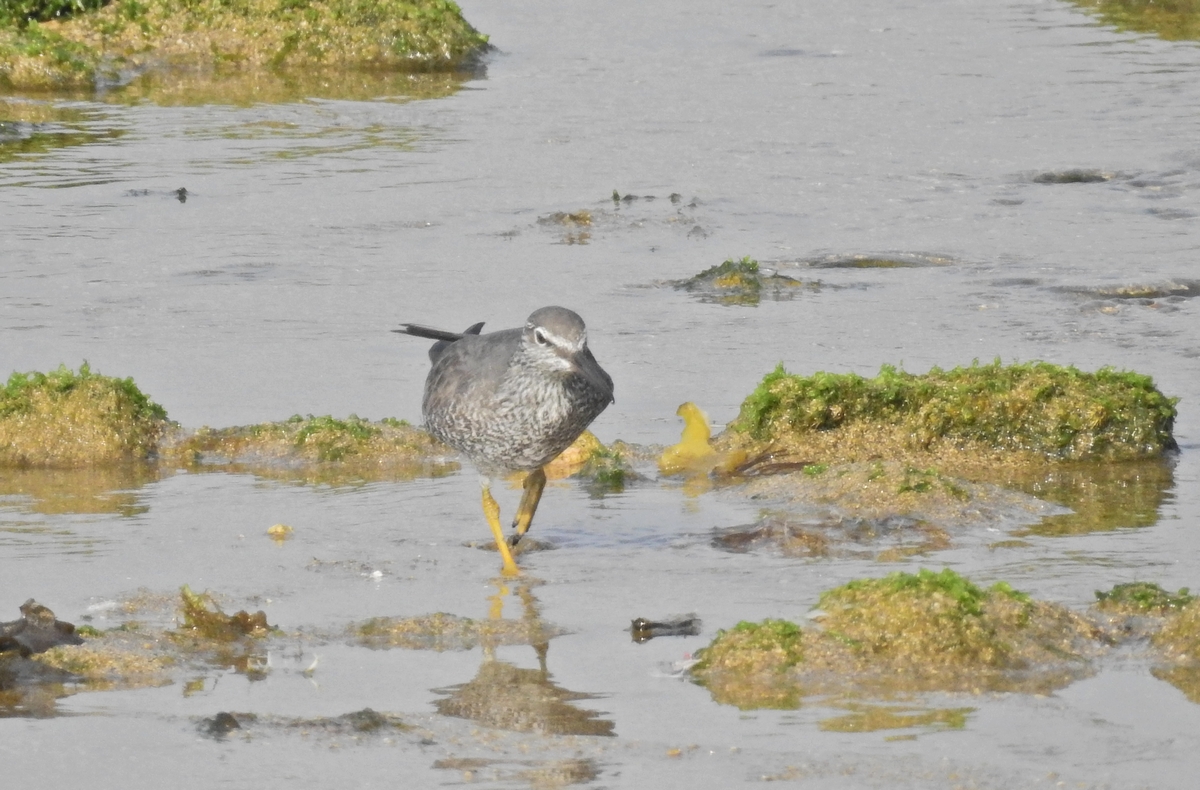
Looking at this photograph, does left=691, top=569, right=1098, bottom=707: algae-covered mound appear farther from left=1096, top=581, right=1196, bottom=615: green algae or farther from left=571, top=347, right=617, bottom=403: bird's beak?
left=571, top=347, right=617, bottom=403: bird's beak

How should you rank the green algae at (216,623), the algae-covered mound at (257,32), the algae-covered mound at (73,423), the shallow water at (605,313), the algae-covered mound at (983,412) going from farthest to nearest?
1. the algae-covered mound at (257,32)
2. the algae-covered mound at (73,423)
3. the algae-covered mound at (983,412)
4. the green algae at (216,623)
5. the shallow water at (605,313)

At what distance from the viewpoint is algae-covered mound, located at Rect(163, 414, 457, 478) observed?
7930mm

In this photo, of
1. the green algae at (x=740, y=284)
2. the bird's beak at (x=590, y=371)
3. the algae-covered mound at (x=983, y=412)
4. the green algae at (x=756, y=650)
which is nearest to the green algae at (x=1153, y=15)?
the green algae at (x=740, y=284)

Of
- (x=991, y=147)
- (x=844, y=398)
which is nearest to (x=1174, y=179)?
(x=991, y=147)

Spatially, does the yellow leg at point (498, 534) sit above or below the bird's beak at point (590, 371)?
below

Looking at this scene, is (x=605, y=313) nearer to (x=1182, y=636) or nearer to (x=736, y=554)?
(x=736, y=554)

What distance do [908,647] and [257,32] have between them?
14.2 meters

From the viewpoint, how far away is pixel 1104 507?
23.4 ft

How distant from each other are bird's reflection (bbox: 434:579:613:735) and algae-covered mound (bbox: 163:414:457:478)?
2.35 meters

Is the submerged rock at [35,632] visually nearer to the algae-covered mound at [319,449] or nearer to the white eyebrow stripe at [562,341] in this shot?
the white eyebrow stripe at [562,341]

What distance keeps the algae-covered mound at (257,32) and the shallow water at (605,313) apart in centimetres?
84

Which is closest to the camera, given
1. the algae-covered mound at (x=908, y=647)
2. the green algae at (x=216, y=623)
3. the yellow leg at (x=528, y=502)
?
the algae-covered mound at (x=908, y=647)

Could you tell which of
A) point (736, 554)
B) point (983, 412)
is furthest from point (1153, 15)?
point (736, 554)

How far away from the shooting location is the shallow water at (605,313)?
4.84 m
